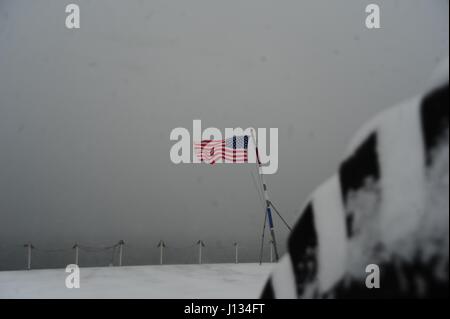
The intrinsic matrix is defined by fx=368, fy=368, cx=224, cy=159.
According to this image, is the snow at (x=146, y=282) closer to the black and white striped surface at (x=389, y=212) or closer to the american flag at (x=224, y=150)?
the american flag at (x=224, y=150)

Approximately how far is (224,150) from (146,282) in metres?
3.49

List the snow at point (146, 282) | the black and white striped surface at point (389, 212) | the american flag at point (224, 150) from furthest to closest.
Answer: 1. the american flag at point (224, 150)
2. the snow at point (146, 282)
3. the black and white striped surface at point (389, 212)

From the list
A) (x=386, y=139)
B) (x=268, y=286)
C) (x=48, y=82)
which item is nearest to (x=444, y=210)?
(x=386, y=139)

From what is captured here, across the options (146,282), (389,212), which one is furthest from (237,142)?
(389,212)

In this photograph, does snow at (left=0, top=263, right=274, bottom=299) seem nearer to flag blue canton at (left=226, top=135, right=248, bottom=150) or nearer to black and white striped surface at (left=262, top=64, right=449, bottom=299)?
flag blue canton at (left=226, top=135, right=248, bottom=150)

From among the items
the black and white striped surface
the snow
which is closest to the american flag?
the snow

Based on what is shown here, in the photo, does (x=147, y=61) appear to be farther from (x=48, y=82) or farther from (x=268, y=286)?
(x=268, y=286)

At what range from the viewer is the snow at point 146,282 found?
15.5 ft

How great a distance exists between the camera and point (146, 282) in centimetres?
573

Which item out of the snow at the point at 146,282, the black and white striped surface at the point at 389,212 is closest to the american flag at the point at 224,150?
the snow at the point at 146,282

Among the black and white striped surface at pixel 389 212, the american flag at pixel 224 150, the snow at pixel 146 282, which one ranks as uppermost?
the american flag at pixel 224 150

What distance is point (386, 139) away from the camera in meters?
0.62

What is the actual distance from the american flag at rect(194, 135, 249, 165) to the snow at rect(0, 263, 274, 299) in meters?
2.33

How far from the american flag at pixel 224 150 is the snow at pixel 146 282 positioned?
233 cm
